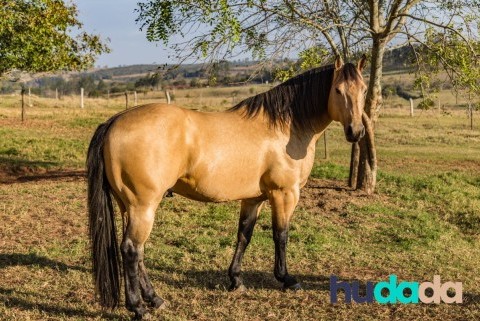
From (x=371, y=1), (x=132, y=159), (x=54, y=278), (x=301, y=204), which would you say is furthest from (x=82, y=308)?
(x=371, y=1)

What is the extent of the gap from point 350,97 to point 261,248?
2.99 meters

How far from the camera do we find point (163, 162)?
466 cm

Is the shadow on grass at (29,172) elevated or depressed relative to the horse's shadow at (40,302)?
elevated

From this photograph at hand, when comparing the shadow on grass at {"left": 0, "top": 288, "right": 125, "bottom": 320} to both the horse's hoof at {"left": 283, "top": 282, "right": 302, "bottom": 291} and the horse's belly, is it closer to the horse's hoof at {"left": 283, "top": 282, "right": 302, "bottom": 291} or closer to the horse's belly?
the horse's belly

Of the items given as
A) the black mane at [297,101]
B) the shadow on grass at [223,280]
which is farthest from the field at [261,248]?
the black mane at [297,101]

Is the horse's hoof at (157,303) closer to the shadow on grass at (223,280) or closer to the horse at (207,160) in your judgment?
the horse at (207,160)

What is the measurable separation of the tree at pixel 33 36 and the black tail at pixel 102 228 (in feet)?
26.3

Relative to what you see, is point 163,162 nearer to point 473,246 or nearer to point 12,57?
point 473,246

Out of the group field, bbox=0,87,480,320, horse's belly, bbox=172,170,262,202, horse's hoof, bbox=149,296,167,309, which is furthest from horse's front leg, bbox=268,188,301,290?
horse's hoof, bbox=149,296,167,309

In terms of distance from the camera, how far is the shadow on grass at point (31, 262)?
A: 640 centimetres

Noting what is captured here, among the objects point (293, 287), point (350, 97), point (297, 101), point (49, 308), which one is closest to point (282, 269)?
point (293, 287)

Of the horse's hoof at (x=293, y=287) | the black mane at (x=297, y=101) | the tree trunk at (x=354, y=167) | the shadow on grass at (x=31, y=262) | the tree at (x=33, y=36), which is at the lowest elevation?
the horse's hoof at (x=293, y=287)

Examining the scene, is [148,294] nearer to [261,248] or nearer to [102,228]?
[102,228]

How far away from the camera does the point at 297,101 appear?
563 centimetres
